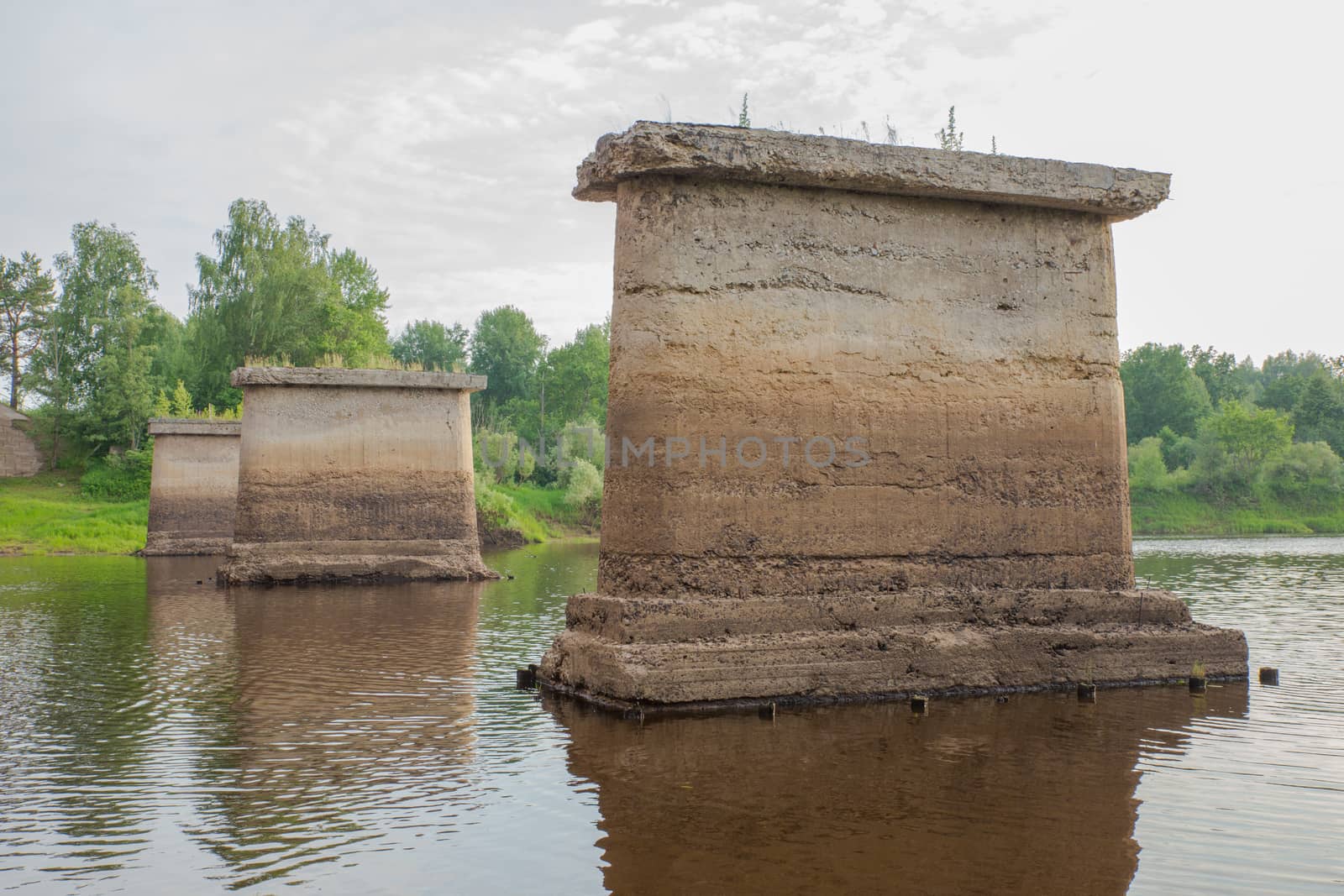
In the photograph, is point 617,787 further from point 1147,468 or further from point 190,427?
point 1147,468

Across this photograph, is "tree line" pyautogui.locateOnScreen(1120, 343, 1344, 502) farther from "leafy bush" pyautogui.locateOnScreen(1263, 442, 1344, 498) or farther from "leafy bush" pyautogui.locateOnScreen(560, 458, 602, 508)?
"leafy bush" pyautogui.locateOnScreen(560, 458, 602, 508)

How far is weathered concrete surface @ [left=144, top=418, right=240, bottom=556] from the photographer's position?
26.2m

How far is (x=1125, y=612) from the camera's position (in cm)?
854

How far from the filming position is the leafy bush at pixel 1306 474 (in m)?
46.3

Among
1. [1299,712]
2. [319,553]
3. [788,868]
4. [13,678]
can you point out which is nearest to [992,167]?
[1299,712]

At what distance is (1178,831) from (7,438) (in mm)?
46309

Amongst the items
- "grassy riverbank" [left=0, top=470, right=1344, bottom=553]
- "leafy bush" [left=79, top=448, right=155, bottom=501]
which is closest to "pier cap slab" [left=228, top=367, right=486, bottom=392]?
"grassy riverbank" [left=0, top=470, right=1344, bottom=553]

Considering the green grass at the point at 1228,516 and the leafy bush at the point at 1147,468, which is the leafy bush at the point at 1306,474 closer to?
the green grass at the point at 1228,516

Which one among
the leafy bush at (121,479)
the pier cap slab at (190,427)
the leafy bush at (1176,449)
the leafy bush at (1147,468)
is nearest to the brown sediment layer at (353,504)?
the pier cap slab at (190,427)

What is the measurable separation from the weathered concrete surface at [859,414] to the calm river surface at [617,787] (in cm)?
40

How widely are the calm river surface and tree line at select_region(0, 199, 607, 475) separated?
31.2 metres

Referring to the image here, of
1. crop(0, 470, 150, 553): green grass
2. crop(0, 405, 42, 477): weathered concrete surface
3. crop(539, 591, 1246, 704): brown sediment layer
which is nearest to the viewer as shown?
crop(539, 591, 1246, 704): brown sediment layer

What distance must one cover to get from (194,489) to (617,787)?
75.9ft

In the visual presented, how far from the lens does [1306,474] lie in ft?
154
